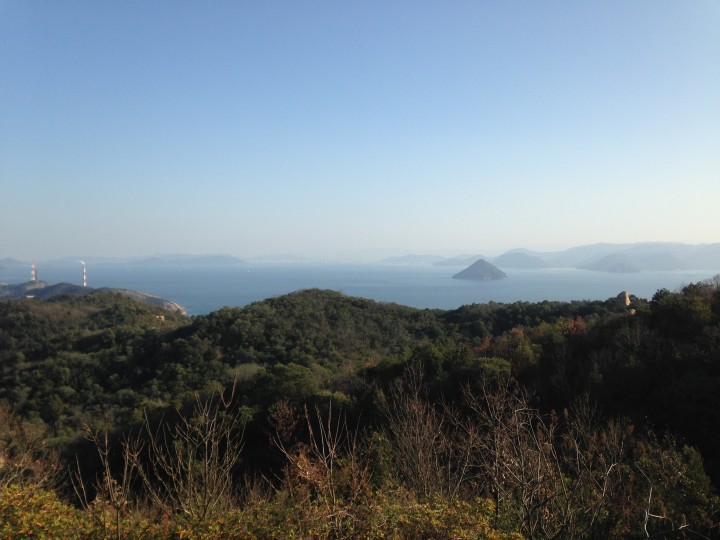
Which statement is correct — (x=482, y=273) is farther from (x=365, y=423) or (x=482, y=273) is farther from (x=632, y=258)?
(x=365, y=423)

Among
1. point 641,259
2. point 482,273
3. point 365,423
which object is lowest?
point 365,423

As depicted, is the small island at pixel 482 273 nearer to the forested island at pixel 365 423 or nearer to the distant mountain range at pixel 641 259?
the distant mountain range at pixel 641 259

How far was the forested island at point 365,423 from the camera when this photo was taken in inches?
179

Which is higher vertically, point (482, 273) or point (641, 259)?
point (641, 259)

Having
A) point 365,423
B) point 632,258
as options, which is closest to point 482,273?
point 632,258

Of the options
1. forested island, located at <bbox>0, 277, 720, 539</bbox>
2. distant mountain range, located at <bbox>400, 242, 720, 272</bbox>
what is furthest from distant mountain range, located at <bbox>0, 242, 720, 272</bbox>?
forested island, located at <bbox>0, 277, 720, 539</bbox>

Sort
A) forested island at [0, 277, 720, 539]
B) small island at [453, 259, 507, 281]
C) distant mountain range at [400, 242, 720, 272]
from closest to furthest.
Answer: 1. forested island at [0, 277, 720, 539]
2. distant mountain range at [400, 242, 720, 272]
3. small island at [453, 259, 507, 281]

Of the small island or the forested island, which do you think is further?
the small island

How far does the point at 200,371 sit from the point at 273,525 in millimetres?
21297

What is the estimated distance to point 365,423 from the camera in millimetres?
13078

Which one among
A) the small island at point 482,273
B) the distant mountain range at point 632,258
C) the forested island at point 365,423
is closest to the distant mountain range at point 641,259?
the distant mountain range at point 632,258

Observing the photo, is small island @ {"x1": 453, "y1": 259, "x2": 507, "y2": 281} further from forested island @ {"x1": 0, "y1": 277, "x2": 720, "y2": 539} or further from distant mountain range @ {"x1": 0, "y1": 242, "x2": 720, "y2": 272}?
forested island @ {"x1": 0, "y1": 277, "x2": 720, "y2": 539}

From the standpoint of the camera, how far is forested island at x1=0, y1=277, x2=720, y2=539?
4555 millimetres

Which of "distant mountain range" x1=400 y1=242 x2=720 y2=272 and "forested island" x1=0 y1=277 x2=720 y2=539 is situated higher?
"distant mountain range" x1=400 y1=242 x2=720 y2=272
